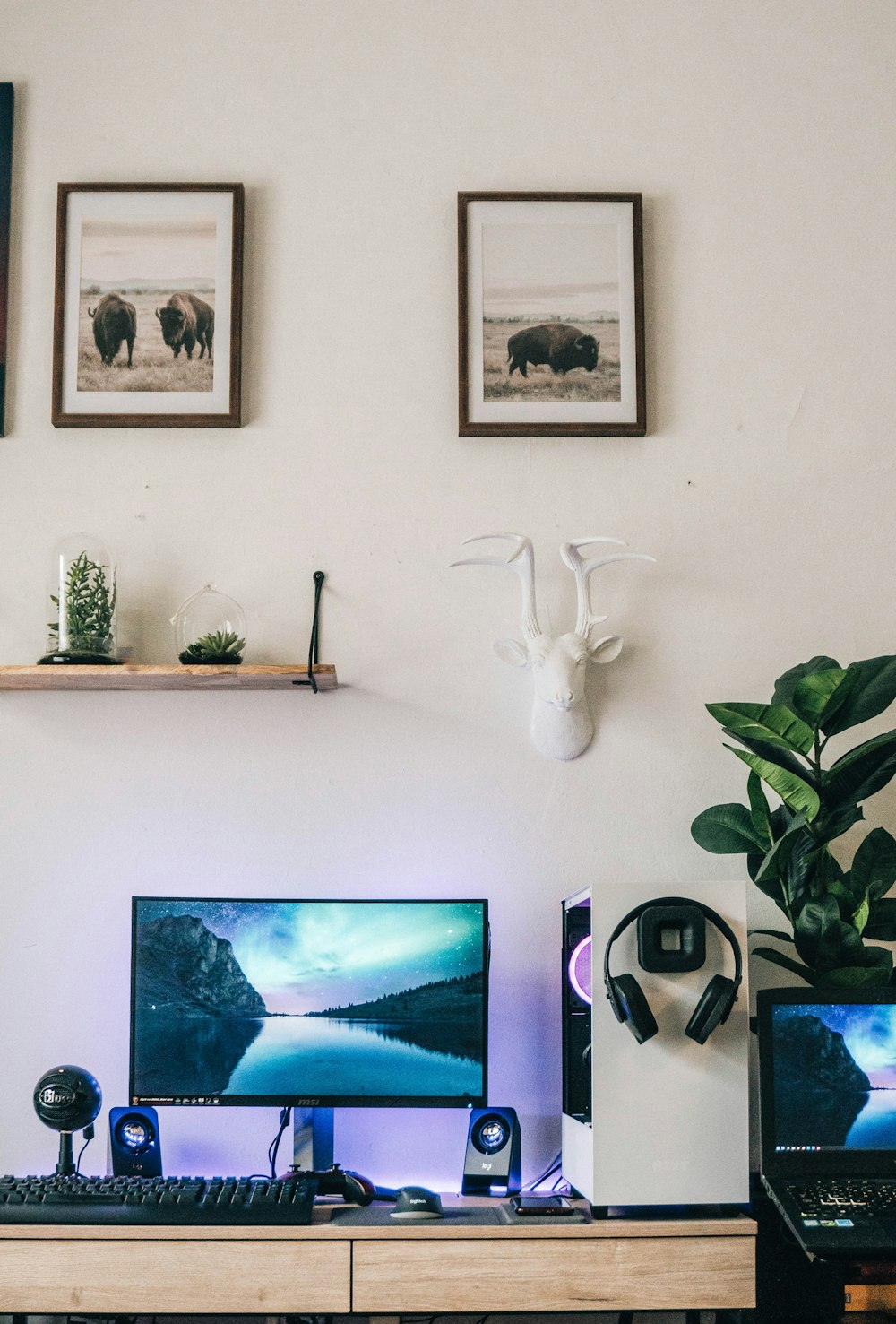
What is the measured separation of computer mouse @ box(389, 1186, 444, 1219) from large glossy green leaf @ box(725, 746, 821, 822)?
3.18ft

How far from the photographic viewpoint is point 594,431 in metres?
2.65

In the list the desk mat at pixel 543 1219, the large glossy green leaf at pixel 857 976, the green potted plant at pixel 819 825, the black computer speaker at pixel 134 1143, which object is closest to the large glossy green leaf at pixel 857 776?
the green potted plant at pixel 819 825

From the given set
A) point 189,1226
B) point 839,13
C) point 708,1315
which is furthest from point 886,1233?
point 839,13

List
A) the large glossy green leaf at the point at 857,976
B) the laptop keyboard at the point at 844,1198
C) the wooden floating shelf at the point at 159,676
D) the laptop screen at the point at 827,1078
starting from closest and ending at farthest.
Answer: the laptop keyboard at the point at 844,1198
the laptop screen at the point at 827,1078
the large glossy green leaf at the point at 857,976
the wooden floating shelf at the point at 159,676

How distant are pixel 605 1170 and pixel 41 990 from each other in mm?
1260

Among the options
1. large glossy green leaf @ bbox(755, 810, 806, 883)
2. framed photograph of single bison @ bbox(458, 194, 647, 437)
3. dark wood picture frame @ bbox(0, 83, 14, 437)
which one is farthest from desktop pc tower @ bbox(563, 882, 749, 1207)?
dark wood picture frame @ bbox(0, 83, 14, 437)

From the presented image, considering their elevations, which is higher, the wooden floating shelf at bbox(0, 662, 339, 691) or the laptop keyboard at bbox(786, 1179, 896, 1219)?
the wooden floating shelf at bbox(0, 662, 339, 691)

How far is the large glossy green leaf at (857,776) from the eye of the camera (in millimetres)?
2221

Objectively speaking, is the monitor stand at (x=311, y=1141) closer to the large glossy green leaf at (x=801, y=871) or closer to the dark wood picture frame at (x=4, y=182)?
the large glossy green leaf at (x=801, y=871)

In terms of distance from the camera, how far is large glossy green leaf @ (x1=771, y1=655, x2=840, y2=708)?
7.53 ft

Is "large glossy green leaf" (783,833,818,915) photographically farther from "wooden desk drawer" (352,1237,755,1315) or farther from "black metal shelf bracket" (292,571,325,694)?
"black metal shelf bracket" (292,571,325,694)

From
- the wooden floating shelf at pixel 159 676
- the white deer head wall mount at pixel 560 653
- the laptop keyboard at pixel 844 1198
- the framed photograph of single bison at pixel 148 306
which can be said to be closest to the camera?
the laptop keyboard at pixel 844 1198

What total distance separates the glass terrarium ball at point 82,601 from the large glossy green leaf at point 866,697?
58.5 inches

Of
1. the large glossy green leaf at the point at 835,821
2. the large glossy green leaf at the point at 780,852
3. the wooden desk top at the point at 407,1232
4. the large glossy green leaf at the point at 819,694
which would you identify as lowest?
the wooden desk top at the point at 407,1232
